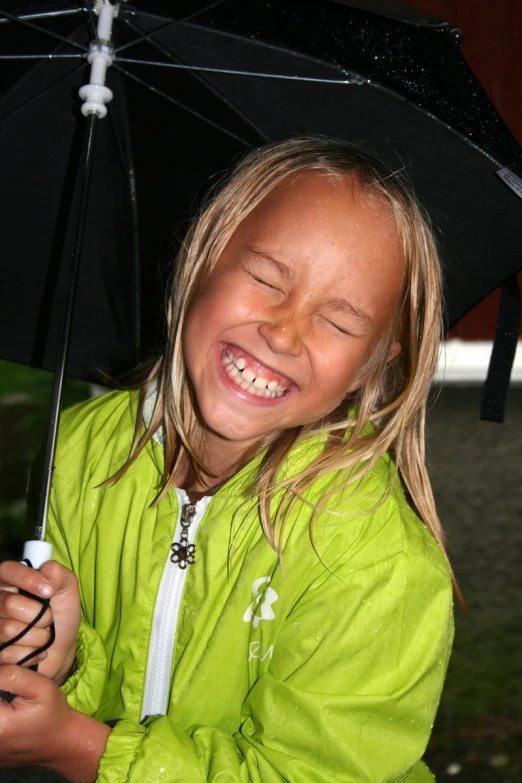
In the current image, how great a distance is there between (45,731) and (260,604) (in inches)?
13.4

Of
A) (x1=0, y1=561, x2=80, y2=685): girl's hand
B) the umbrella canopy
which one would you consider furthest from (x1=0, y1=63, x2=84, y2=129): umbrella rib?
(x1=0, y1=561, x2=80, y2=685): girl's hand

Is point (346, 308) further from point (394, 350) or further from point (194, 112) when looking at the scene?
point (194, 112)

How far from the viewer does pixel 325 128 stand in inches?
57.8

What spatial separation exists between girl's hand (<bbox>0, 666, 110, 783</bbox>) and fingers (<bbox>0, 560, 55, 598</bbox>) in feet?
0.32

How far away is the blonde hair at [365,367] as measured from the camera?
4.69ft

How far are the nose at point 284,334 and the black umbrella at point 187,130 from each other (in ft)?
1.05

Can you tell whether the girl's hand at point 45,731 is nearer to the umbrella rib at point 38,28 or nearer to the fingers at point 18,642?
the fingers at point 18,642

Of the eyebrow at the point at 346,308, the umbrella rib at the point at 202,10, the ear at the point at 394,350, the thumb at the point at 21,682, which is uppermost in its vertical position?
the umbrella rib at the point at 202,10

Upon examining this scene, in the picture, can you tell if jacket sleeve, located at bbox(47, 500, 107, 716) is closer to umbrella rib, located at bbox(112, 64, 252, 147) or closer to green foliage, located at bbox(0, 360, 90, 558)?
umbrella rib, located at bbox(112, 64, 252, 147)

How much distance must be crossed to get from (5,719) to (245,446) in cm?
57

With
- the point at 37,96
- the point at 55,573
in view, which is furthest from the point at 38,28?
the point at 55,573

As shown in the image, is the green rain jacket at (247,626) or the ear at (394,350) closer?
the green rain jacket at (247,626)

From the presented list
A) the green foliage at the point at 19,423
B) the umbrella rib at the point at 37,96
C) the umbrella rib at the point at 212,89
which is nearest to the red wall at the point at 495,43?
the green foliage at the point at 19,423

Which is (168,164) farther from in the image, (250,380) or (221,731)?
(221,731)
